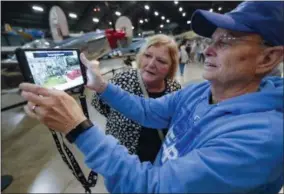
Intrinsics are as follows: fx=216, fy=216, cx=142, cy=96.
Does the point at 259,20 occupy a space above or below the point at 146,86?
above

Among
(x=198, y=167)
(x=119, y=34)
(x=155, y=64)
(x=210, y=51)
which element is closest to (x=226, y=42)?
(x=210, y=51)

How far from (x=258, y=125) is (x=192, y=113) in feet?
1.04

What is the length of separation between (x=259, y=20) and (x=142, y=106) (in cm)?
63

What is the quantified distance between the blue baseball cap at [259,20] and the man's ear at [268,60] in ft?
0.10

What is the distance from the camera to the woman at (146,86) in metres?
1.33

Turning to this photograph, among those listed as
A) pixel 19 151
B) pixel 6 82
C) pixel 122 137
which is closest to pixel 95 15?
pixel 6 82

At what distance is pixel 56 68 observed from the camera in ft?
2.72

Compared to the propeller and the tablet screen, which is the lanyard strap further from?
the propeller

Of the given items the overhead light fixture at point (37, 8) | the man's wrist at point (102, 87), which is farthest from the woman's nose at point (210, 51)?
the overhead light fixture at point (37, 8)

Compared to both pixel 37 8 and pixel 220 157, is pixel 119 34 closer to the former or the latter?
pixel 220 157

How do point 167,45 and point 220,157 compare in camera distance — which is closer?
point 220,157

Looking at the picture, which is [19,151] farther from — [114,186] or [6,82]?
[6,82]

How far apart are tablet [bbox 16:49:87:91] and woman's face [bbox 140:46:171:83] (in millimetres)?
552

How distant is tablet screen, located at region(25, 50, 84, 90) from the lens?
704 mm
